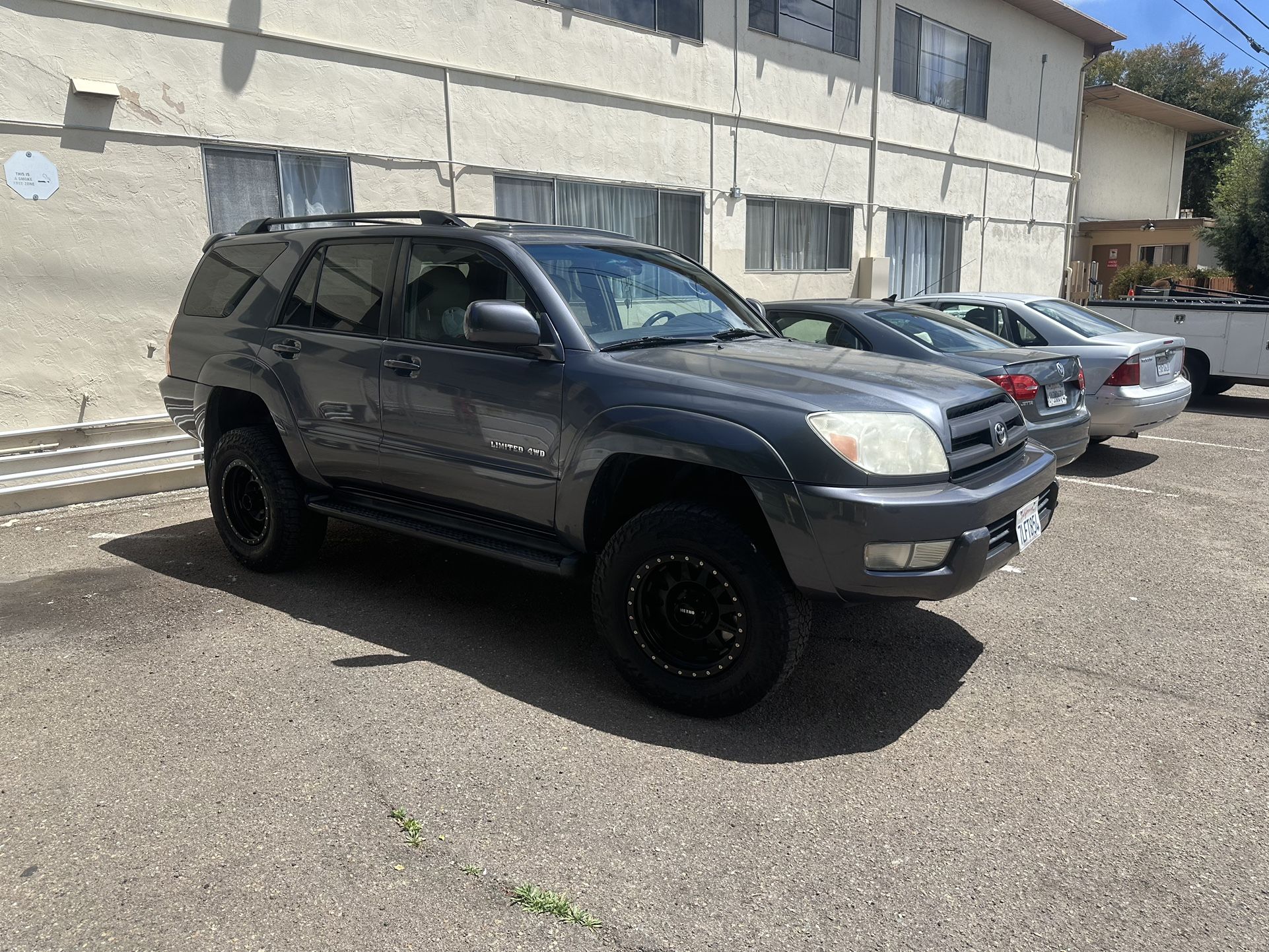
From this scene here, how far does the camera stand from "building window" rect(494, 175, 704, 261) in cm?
1002

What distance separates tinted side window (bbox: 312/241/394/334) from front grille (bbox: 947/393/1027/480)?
2.70 m

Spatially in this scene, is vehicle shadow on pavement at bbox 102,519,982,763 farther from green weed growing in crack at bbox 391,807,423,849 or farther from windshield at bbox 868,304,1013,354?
windshield at bbox 868,304,1013,354

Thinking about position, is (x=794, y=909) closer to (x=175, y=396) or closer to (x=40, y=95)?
(x=175, y=396)

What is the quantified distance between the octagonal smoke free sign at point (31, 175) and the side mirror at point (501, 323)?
5031mm

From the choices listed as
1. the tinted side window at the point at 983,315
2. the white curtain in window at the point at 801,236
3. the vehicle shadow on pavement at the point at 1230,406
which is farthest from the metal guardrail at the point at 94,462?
the vehicle shadow on pavement at the point at 1230,406

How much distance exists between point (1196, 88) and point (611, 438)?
4117 cm

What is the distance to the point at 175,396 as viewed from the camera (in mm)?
5578

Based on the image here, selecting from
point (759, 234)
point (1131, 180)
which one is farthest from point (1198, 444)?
point (1131, 180)

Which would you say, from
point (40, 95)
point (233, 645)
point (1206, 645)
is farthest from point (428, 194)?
point (1206, 645)

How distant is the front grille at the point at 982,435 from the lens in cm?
355

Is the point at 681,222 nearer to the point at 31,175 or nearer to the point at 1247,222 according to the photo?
the point at 31,175

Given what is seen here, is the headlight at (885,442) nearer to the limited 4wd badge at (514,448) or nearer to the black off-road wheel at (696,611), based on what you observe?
the black off-road wheel at (696,611)

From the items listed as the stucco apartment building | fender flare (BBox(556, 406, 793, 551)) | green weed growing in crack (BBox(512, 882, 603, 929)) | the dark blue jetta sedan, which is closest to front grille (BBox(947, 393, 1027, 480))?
fender flare (BBox(556, 406, 793, 551))

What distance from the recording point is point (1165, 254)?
29.2 m
